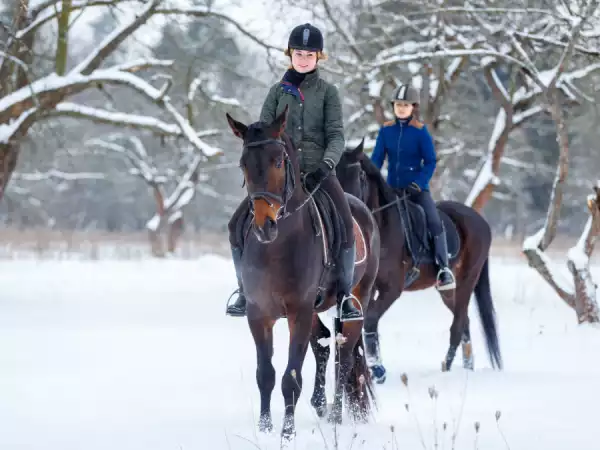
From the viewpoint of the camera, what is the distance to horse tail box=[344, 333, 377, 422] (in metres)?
6.19

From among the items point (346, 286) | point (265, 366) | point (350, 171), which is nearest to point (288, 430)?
point (265, 366)

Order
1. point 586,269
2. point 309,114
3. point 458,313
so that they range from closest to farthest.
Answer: point 309,114 → point 458,313 → point 586,269

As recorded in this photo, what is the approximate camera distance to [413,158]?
895 cm

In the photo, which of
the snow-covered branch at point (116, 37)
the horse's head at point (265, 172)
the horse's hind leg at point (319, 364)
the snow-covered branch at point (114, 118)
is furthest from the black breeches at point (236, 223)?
the snow-covered branch at point (116, 37)

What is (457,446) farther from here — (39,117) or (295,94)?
(39,117)

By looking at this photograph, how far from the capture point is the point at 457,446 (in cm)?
534

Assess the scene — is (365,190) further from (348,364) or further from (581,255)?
(581,255)

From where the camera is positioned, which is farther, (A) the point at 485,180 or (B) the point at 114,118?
(A) the point at 485,180

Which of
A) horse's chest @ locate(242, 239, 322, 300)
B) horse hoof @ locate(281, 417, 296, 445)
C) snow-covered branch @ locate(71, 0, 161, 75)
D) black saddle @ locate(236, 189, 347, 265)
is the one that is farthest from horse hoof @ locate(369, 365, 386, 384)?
snow-covered branch @ locate(71, 0, 161, 75)

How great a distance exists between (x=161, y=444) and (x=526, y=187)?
114 feet

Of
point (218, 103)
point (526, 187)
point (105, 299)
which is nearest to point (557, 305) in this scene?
point (218, 103)

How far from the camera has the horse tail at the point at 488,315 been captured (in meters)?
9.20

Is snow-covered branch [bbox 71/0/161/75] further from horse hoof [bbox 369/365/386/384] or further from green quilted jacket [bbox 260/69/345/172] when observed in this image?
green quilted jacket [bbox 260/69/345/172]

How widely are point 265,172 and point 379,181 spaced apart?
3.66m
